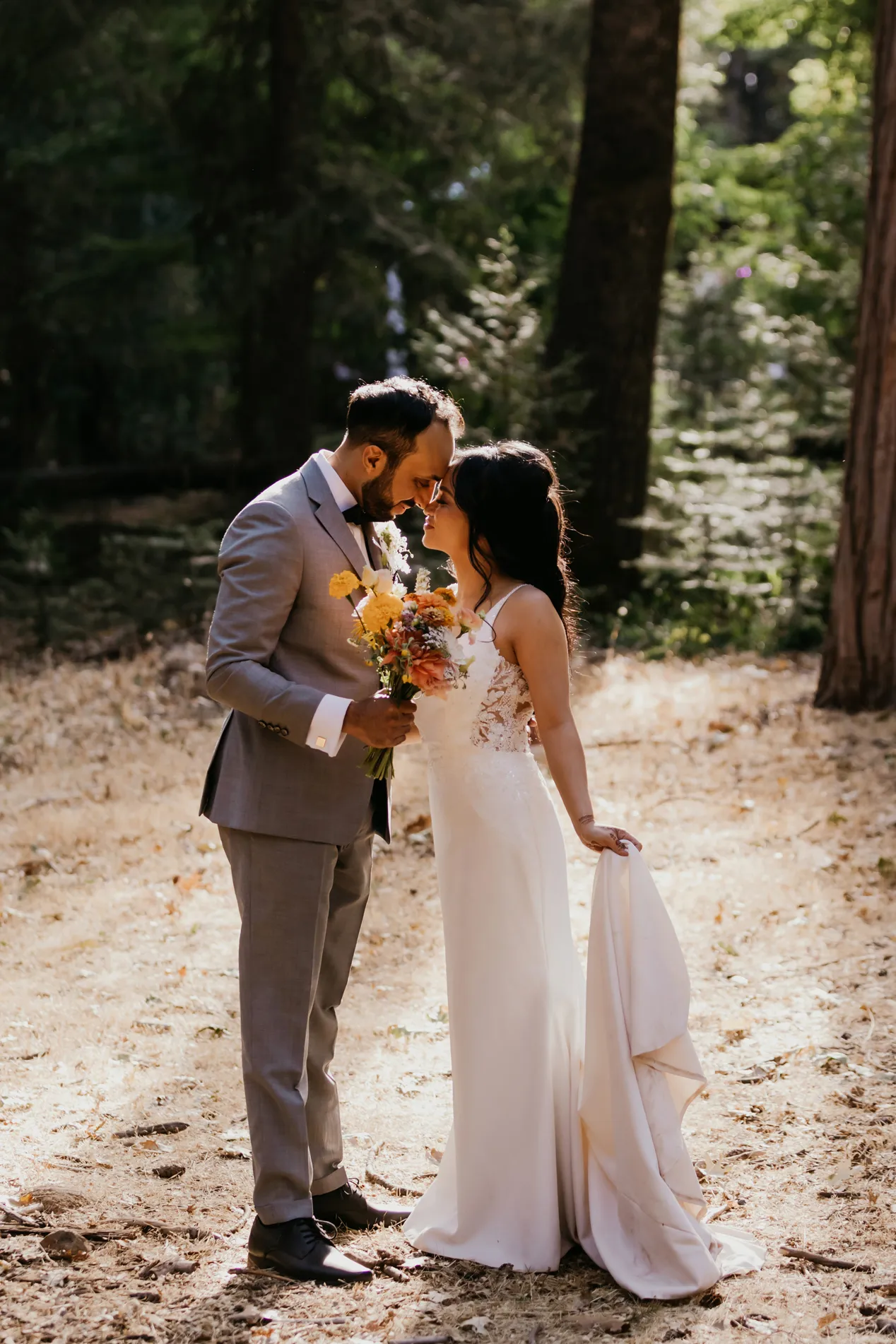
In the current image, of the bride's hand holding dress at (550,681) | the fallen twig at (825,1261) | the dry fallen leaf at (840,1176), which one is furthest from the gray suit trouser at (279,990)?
the dry fallen leaf at (840,1176)

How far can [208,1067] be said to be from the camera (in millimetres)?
5508

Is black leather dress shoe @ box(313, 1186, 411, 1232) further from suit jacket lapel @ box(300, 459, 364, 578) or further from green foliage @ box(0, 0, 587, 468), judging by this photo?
green foliage @ box(0, 0, 587, 468)

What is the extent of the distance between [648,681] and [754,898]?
457 centimetres

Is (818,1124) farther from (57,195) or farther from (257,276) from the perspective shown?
(57,195)

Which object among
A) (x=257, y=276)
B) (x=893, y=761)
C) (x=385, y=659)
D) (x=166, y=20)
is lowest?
(x=893, y=761)

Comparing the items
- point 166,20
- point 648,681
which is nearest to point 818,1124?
point 648,681

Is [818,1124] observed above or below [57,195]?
below

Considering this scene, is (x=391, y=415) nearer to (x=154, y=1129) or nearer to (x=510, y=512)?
(x=510, y=512)

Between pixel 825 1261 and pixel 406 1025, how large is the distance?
7.99ft

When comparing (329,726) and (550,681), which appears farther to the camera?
(550,681)

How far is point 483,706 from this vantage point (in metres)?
3.95

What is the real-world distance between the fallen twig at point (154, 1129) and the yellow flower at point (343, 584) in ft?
7.94

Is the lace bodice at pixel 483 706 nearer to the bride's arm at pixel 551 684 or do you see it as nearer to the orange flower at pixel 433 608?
the bride's arm at pixel 551 684

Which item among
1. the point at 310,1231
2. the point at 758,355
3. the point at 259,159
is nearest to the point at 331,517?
the point at 310,1231
